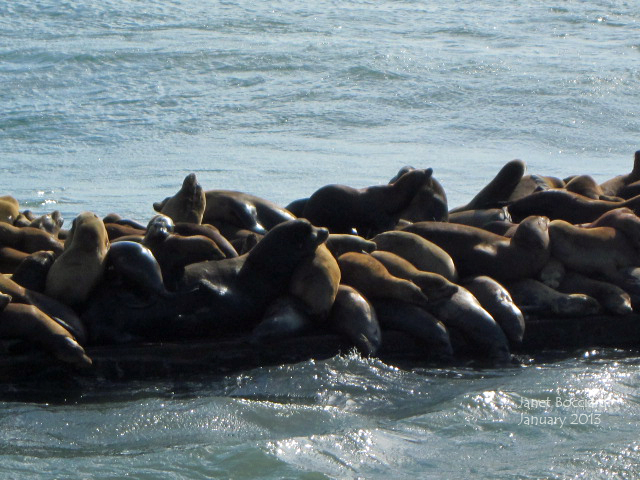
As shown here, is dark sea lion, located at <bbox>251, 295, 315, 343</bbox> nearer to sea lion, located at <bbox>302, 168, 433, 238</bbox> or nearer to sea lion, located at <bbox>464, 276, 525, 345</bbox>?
sea lion, located at <bbox>464, 276, 525, 345</bbox>

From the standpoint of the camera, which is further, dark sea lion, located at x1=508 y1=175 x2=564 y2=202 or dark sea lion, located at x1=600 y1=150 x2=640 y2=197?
dark sea lion, located at x1=600 y1=150 x2=640 y2=197

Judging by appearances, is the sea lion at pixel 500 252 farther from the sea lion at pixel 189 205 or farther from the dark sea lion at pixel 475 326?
the sea lion at pixel 189 205

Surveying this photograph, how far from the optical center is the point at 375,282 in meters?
6.61

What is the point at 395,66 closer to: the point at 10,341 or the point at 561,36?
the point at 561,36

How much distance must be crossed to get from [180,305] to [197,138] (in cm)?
1152

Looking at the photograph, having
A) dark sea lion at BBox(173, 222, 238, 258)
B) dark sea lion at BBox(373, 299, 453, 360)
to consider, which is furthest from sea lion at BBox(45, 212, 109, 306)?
dark sea lion at BBox(373, 299, 453, 360)

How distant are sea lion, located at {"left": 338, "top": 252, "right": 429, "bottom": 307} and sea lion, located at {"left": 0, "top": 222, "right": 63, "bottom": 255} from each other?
1.96m

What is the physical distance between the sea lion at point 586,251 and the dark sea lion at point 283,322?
206 cm

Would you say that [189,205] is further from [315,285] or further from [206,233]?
[315,285]

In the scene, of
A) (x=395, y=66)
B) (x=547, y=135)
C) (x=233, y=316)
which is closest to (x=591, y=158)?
(x=547, y=135)

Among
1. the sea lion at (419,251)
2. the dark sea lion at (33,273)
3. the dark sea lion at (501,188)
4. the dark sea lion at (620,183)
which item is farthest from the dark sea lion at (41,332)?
the dark sea lion at (620,183)

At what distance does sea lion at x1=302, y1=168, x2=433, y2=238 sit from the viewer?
8195 mm

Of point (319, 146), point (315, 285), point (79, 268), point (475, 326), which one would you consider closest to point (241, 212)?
point (315, 285)

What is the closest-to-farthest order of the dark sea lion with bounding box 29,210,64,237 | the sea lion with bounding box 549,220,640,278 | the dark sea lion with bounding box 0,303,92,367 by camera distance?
the dark sea lion with bounding box 0,303,92,367
the sea lion with bounding box 549,220,640,278
the dark sea lion with bounding box 29,210,64,237
